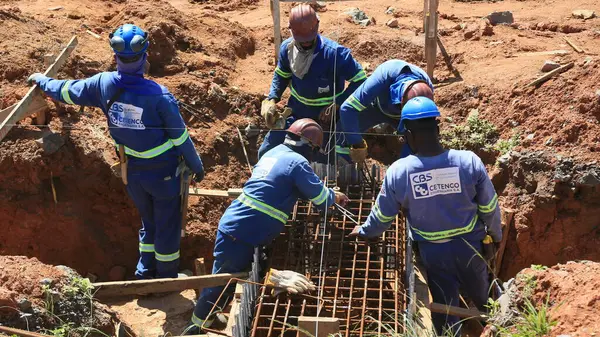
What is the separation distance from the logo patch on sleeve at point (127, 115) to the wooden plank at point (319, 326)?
2.52 metres

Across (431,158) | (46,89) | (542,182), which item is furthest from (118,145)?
(542,182)

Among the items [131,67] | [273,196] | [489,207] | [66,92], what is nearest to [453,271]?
[489,207]

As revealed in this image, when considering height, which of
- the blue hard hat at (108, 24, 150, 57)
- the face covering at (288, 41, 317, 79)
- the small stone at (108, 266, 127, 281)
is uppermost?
the blue hard hat at (108, 24, 150, 57)

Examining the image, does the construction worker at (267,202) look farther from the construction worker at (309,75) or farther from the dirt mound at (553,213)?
the dirt mound at (553,213)

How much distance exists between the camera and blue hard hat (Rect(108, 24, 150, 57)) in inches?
227

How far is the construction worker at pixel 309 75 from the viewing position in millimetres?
6715

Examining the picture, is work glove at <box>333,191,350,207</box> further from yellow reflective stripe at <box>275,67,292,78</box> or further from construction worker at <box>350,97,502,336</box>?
yellow reflective stripe at <box>275,67,292,78</box>

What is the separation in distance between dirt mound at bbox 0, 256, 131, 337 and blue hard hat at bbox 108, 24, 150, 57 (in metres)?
1.85

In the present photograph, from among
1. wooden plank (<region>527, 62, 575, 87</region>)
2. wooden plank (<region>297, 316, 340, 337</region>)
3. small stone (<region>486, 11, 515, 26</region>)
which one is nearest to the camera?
wooden plank (<region>297, 316, 340, 337</region>)

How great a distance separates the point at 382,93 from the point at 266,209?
65.8 inches

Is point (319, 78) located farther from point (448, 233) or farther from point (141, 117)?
point (448, 233)

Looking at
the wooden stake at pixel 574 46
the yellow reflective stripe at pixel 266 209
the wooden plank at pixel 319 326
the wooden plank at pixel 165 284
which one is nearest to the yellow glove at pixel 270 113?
the yellow reflective stripe at pixel 266 209

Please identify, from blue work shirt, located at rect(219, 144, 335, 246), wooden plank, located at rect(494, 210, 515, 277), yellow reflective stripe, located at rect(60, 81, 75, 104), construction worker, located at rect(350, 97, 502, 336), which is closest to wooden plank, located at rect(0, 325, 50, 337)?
blue work shirt, located at rect(219, 144, 335, 246)

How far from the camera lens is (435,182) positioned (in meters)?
4.89
